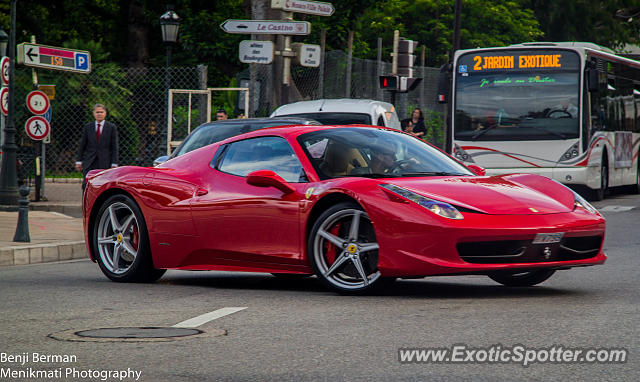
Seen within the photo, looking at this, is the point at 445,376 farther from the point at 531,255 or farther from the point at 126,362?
the point at 531,255

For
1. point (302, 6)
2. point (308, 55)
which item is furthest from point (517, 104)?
point (302, 6)

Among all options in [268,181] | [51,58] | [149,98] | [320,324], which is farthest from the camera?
[149,98]

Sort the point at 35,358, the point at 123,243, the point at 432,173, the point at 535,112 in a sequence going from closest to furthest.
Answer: the point at 35,358 → the point at 432,173 → the point at 123,243 → the point at 535,112

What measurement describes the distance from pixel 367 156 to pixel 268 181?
797 mm

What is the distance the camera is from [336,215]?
813cm

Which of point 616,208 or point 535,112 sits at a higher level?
point 535,112

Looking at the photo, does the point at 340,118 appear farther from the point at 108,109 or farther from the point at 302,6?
the point at 108,109

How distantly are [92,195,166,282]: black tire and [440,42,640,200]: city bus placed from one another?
43.3 feet

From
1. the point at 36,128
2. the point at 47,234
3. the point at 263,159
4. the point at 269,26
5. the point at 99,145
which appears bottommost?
the point at 47,234

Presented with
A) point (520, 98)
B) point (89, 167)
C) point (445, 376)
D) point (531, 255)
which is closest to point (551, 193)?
point (531, 255)

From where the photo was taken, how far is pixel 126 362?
18.1ft

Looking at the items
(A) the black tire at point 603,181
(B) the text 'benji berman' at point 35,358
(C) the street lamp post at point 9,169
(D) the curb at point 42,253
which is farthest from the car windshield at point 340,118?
(B) the text 'benji berman' at point 35,358

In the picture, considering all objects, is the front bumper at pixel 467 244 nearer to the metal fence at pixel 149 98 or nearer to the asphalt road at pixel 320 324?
the asphalt road at pixel 320 324

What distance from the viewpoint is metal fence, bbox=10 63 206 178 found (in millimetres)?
26375
